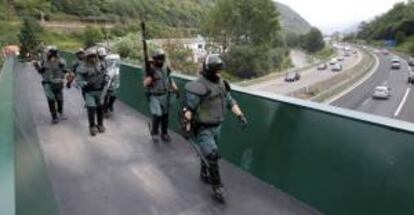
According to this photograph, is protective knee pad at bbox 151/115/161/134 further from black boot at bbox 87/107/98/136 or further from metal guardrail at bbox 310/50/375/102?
metal guardrail at bbox 310/50/375/102

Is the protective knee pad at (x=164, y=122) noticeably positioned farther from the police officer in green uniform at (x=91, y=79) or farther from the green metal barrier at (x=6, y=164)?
the green metal barrier at (x=6, y=164)

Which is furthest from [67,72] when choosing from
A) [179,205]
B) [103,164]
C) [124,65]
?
[179,205]

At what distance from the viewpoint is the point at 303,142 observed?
19.4 feet

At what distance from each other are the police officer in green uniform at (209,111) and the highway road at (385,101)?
107 feet

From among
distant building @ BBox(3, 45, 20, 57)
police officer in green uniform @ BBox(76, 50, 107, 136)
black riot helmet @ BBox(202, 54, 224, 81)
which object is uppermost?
black riot helmet @ BBox(202, 54, 224, 81)

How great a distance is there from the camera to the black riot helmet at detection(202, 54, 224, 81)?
593 cm

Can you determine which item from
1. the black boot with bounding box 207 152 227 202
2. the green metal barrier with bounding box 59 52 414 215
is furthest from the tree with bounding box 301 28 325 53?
the black boot with bounding box 207 152 227 202

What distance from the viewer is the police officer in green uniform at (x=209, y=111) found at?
5.87 m

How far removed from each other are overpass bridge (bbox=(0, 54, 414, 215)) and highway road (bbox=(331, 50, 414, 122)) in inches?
1240

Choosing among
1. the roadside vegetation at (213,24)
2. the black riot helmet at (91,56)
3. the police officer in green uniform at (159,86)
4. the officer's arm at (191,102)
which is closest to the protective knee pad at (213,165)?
the officer's arm at (191,102)

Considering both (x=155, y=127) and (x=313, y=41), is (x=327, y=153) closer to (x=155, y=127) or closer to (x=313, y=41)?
(x=155, y=127)

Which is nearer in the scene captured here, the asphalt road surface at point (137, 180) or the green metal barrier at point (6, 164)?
the green metal barrier at point (6, 164)

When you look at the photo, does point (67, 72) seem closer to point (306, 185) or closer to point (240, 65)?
point (306, 185)

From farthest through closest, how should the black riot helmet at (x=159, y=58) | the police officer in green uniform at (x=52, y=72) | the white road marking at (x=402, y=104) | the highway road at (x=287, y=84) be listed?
the highway road at (x=287, y=84), the white road marking at (x=402, y=104), the police officer in green uniform at (x=52, y=72), the black riot helmet at (x=159, y=58)
